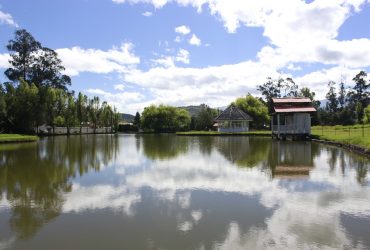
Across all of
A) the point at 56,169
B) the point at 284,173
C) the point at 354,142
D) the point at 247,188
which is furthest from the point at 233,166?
the point at 354,142

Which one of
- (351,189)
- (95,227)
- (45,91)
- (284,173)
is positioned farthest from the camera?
(45,91)

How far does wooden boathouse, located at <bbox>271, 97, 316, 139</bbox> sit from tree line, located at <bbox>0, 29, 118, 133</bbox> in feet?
110

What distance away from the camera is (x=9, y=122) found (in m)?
53.0

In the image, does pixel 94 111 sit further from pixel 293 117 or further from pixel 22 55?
pixel 293 117

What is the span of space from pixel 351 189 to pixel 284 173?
373cm

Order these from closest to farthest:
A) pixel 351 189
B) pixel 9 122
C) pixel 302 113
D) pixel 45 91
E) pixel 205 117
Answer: pixel 351 189
pixel 302 113
pixel 9 122
pixel 45 91
pixel 205 117

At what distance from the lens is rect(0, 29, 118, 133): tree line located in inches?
2104

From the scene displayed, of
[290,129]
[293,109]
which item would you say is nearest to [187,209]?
[290,129]

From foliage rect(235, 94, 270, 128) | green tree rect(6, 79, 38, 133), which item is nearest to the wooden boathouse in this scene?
foliage rect(235, 94, 270, 128)

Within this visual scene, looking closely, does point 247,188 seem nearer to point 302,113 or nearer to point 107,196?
point 107,196

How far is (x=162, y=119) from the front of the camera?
283 ft

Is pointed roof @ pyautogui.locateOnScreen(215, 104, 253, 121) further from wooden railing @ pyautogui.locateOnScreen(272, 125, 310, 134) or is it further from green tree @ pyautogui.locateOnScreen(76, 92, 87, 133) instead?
green tree @ pyautogui.locateOnScreen(76, 92, 87, 133)

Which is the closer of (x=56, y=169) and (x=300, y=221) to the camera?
(x=300, y=221)

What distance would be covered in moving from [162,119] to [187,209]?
76910 millimetres
